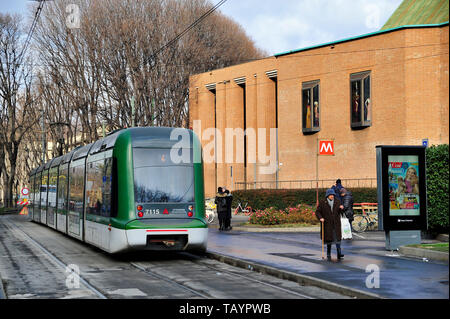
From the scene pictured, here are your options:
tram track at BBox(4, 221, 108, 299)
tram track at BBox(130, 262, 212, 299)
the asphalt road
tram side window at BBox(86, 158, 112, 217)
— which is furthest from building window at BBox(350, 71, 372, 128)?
tram track at BBox(130, 262, 212, 299)

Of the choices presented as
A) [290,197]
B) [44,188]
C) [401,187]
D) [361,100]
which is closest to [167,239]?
[401,187]

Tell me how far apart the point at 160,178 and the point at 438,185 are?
8.39 meters

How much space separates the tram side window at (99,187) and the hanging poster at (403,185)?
7.13 meters

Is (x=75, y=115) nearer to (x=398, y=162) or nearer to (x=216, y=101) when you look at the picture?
(x=216, y=101)

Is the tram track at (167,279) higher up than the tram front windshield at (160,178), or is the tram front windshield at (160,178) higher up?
the tram front windshield at (160,178)

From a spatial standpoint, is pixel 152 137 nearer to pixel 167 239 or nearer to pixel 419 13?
pixel 167 239

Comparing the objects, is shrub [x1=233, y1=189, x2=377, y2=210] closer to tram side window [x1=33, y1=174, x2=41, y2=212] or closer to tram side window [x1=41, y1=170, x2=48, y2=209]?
tram side window [x1=33, y1=174, x2=41, y2=212]

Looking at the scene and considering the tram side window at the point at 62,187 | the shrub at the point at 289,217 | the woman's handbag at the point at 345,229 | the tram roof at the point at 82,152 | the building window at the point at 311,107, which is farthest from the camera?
the building window at the point at 311,107

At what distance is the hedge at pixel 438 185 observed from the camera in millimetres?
19703

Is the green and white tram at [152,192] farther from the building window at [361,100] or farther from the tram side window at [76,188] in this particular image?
the building window at [361,100]

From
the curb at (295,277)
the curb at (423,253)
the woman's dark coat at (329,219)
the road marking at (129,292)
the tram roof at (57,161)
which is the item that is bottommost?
the road marking at (129,292)

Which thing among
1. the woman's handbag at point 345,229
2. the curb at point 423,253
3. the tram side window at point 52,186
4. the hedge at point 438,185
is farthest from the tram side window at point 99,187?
the hedge at point 438,185

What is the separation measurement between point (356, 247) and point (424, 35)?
21.6m
